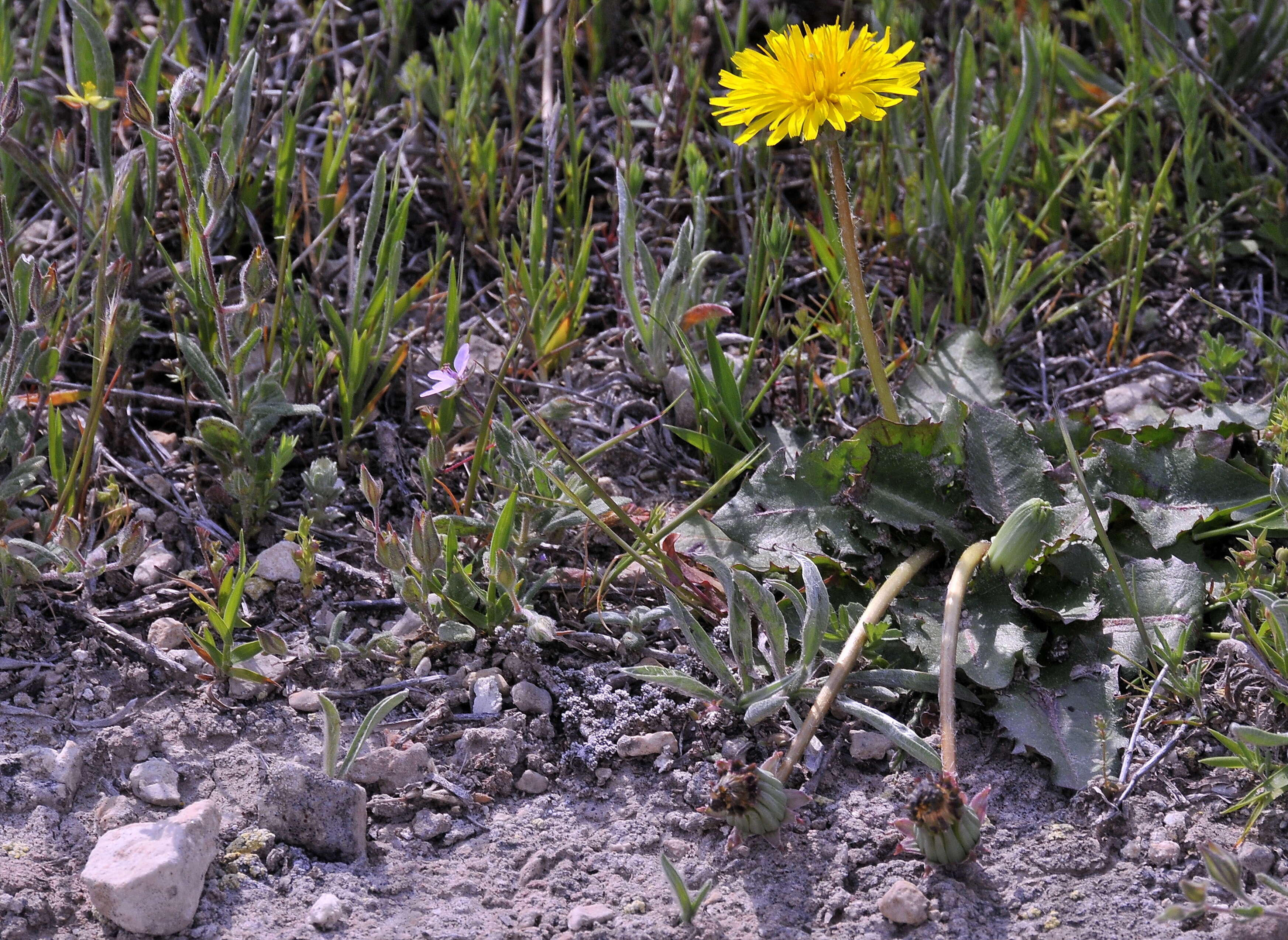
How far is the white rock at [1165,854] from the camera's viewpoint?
178cm

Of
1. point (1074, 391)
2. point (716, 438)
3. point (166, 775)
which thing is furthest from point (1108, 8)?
point (166, 775)

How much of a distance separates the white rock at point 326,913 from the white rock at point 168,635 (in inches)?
27.3

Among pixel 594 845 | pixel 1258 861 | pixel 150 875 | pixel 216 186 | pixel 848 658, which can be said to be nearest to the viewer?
pixel 150 875

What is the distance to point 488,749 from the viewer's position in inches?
79.5

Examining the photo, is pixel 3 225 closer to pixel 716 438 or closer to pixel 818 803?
pixel 716 438

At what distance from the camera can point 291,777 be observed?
1844 mm

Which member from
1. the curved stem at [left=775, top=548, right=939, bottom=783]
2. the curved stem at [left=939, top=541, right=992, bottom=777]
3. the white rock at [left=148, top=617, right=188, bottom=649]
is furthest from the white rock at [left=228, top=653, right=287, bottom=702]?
the curved stem at [left=939, top=541, right=992, bottom=777]

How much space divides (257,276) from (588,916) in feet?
4.46

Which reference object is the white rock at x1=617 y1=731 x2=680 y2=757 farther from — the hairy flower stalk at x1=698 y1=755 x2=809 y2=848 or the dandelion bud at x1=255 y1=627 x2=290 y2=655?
the dandelion bud at x1=255 y1=627 x2=290 y2=655

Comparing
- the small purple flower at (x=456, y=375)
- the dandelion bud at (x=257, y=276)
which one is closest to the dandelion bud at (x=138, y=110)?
the dandelion bud at (x=257, y=276)

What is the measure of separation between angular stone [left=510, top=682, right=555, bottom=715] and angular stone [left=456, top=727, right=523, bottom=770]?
7 centimetres

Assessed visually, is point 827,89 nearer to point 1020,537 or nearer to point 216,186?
point 1020,537

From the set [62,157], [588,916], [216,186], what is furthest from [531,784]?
[62,157]

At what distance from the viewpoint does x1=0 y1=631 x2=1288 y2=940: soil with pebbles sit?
5.59 ft
